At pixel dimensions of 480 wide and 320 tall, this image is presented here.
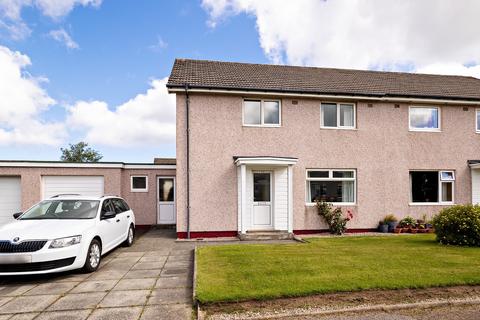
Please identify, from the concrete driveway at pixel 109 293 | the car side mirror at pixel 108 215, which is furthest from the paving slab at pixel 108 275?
the car side mirror at pixel 108 215

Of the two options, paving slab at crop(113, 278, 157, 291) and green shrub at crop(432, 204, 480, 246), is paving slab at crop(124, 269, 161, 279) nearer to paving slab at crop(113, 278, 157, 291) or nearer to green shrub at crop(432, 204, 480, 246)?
paving slab at crop(113, 278, 157, 291)

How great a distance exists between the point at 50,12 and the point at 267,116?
806 centimetres

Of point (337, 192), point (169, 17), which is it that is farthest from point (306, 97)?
point (169, 17)

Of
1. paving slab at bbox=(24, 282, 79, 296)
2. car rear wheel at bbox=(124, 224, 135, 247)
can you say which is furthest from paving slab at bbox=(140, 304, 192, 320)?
car rear wheel at bbox=(124, 224, 135, 247)

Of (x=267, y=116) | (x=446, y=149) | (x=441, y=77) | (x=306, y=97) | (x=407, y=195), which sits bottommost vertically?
(x=407, y=195)

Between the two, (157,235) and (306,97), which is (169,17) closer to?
(306,97)

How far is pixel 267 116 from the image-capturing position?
36.0ft

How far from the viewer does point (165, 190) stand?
44.9 ft

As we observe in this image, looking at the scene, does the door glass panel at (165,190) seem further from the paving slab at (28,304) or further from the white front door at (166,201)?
the paving slab at (28,304)

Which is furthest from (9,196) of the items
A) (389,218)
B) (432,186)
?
(432,186)

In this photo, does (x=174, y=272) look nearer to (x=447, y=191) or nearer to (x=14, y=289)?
(x=14, y=289)

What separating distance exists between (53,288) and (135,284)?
1.43 m

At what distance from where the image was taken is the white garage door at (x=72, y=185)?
12266 mm

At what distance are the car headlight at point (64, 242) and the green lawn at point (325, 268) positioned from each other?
261 centimetres
